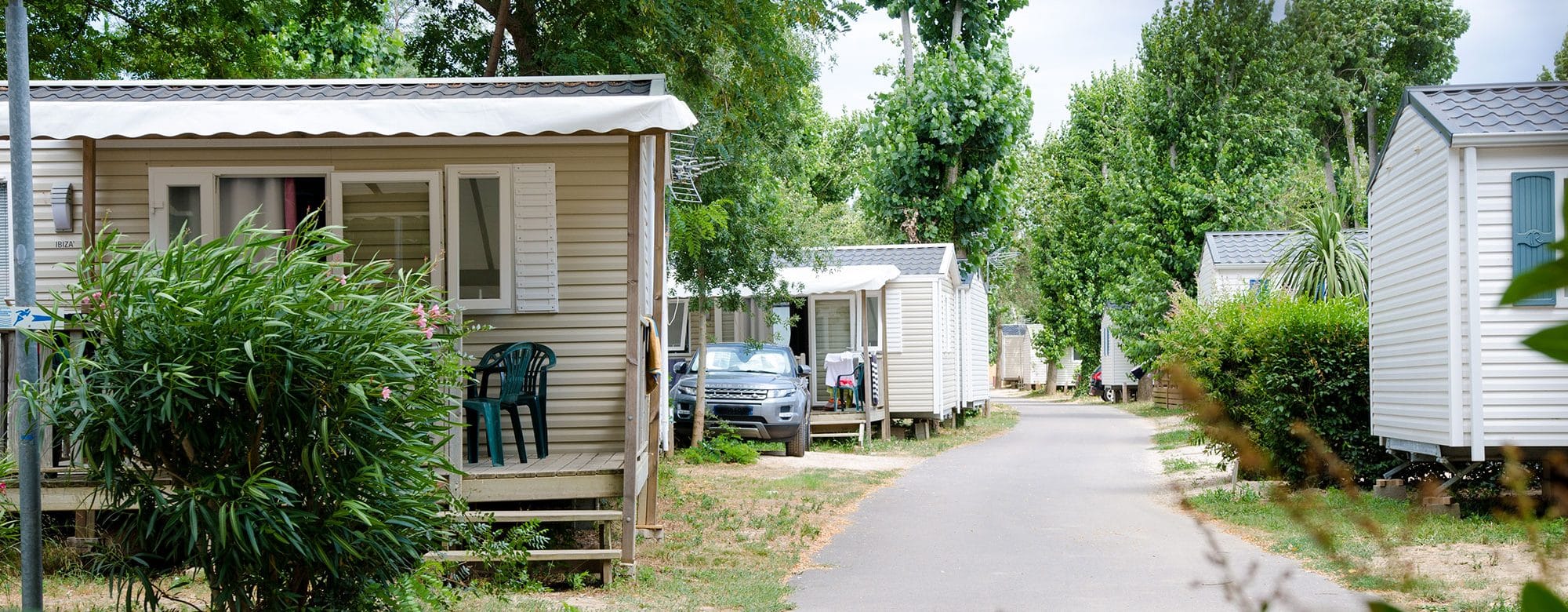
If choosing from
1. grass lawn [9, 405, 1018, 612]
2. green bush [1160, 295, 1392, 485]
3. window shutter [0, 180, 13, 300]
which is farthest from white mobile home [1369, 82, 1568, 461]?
window shutter [0, 180, 13, 300]

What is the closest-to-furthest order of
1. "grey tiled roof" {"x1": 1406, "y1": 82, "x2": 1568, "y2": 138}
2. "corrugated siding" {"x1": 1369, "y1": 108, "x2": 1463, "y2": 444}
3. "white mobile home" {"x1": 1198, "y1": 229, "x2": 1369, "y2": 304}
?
"grey tiled roof" {"x1": 1406, "y1": 82, "x2": 1568, "y2": 138} < "corrugated siding" {"x1": 1369, "y1": 108, "x2": 1463, "y2": 444} < "white mobile home" {"x1": 1198, "y1": 229, "x2": 1369, "y2": 304}

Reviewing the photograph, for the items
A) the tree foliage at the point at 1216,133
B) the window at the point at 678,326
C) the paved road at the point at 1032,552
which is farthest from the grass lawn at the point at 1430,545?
the tree foliage at the point at 1216,133

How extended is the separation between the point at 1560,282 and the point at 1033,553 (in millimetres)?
9597

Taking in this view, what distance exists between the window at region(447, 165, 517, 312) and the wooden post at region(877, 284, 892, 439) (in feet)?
39.9

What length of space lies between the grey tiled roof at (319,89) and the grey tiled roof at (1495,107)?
6811 mm

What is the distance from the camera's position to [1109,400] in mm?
43688

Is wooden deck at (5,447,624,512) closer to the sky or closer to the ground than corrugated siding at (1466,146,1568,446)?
closer to the ground

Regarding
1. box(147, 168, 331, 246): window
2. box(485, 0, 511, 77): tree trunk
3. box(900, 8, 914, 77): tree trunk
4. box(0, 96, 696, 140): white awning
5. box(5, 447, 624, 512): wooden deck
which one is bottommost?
box(5, 447, 624, 512): wooden deck

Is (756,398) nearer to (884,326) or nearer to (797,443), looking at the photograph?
(797,443)

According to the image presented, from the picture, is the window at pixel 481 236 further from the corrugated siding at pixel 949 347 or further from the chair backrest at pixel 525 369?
the corrugated siding at pixel 949 347

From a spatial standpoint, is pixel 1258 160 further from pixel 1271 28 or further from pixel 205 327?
pixel 1271 28

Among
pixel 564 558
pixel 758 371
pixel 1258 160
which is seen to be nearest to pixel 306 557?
pixel 564 558

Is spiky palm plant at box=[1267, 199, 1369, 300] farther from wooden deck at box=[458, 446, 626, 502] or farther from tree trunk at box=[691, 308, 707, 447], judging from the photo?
wooden deck at box=[458, 446, 626, 502]

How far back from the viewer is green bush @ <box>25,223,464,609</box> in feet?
16.5
